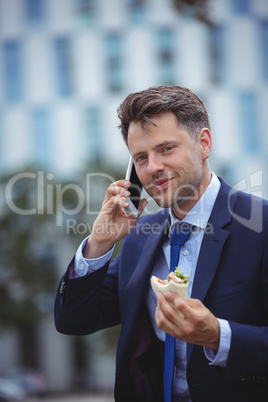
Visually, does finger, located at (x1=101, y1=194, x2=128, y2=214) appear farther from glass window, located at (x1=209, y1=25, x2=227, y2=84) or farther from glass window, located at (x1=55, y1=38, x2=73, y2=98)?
glass window, located at (x1=55, y1=38, x2=73, y2=98)

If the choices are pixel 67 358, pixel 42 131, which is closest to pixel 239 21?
pixel 42 131

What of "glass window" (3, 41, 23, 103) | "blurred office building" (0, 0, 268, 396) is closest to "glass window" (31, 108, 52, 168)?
"blurred office building" (0, 0, 268, 396)

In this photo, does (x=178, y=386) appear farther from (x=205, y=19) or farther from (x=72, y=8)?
(x=72, y=8)

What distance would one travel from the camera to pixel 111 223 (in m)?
2.94

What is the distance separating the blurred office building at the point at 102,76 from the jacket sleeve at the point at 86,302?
23.6 m

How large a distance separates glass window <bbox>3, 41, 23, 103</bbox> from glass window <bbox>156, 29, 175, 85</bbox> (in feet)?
26.4

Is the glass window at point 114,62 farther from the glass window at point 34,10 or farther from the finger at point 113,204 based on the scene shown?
the finger at point 113,204

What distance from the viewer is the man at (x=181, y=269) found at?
2330 millimetres

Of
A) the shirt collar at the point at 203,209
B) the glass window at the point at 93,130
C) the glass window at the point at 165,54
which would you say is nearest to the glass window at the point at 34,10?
the glass window at the point at 93,130

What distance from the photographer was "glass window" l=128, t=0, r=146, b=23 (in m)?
28.3

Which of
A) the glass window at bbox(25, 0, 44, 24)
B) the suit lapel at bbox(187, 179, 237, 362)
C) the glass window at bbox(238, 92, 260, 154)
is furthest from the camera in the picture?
the glass window at bbox(25, 0, 44, 24)

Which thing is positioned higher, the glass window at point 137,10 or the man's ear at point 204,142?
the glass window at point 137,10

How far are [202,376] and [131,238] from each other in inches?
39.1

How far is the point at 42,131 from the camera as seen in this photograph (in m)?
29.1
